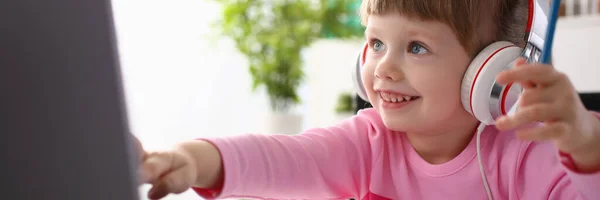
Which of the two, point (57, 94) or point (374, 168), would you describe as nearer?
point (57, 94)

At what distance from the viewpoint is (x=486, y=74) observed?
2.62ft

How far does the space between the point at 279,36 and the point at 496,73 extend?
310 cm

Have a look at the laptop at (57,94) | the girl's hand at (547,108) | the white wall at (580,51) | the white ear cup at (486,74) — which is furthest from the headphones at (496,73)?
the white wall at (580,51)

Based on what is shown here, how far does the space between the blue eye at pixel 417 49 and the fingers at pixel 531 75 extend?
9.9 inches

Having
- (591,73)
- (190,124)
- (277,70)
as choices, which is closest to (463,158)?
(591,73)

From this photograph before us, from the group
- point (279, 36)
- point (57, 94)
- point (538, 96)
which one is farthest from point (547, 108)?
point (279, 36)

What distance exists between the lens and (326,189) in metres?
0.93

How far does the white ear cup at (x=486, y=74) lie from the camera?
0.80 m

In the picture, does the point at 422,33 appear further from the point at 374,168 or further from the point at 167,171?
the point at 167,171

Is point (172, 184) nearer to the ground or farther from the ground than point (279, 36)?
farther from the ground

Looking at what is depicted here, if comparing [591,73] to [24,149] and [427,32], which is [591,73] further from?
[24,149]

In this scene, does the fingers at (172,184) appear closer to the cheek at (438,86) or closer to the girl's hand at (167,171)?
the girl's hand at (167,171)

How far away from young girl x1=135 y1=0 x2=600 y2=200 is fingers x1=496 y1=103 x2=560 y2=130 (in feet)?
0.34

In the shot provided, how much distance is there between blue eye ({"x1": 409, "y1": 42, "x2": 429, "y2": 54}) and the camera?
87cm
